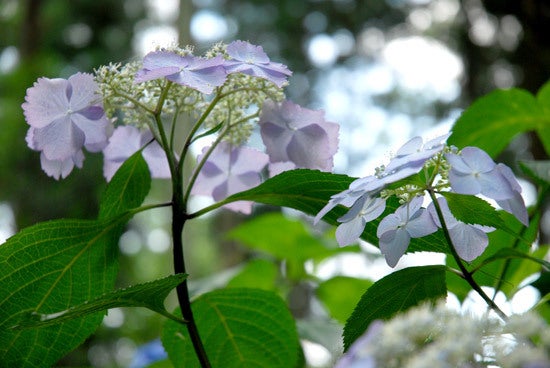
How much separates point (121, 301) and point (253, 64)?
0.60ft

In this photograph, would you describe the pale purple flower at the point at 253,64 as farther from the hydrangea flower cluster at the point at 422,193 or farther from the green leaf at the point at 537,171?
the green leaf at the point at 537,171

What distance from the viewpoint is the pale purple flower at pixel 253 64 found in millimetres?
497

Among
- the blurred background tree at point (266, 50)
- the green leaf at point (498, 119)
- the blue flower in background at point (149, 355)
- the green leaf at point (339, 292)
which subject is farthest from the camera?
the blurred background tree at point (266, 50)

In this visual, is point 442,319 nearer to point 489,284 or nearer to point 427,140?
point 427,140

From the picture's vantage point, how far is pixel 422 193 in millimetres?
455

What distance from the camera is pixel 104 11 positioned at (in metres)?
7.71

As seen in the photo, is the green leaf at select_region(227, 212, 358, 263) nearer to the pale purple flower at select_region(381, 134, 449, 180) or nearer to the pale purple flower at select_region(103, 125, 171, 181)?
the pale purple flower at select_region(103, 125, 171, 181)

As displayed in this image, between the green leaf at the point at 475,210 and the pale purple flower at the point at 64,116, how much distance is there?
0.27 m

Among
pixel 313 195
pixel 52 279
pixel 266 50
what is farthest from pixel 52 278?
pixel 266 50

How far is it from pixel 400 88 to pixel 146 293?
288 inches

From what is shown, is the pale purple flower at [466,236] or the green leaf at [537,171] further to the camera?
the green leaf at [537,171]

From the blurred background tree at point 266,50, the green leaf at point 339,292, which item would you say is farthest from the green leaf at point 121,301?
the blurred background tree at point 266,50

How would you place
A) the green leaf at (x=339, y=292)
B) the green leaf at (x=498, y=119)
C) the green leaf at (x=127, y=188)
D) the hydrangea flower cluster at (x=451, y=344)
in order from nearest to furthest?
the hydrangea flower cluster at (x=451, y=344) → the green leaf at (x=127, y=188) → the green leaf at (x=498, y=119) → the green leaf at (x=339, y=292)

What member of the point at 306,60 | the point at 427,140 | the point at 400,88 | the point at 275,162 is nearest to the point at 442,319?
the point at 427,140
